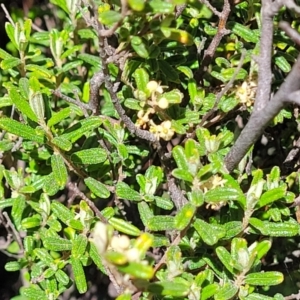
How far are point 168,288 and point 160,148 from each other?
0.41m

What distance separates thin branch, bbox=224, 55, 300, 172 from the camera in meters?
0.83

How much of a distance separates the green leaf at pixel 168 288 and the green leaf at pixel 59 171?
34 cm

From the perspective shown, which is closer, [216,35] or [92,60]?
[216,35]

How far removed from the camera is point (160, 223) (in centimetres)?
106

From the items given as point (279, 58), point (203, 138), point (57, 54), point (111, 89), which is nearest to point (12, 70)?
point (57, 54)

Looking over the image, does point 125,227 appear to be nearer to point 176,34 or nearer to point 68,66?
point 176,34

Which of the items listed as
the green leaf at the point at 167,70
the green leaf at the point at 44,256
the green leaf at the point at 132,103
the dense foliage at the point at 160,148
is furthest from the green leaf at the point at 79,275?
the green leaf at the point at 167,70

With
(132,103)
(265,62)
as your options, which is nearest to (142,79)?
(132,103)

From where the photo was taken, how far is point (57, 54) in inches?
53.1

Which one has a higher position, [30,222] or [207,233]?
[207,233]

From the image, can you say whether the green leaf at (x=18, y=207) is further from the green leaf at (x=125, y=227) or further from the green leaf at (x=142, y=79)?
the green leaf at (x=142, y=79)

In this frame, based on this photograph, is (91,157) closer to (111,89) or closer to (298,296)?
(111,89)

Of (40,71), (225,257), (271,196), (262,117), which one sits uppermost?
(262,117)

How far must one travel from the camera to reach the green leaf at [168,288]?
32.8 inches
